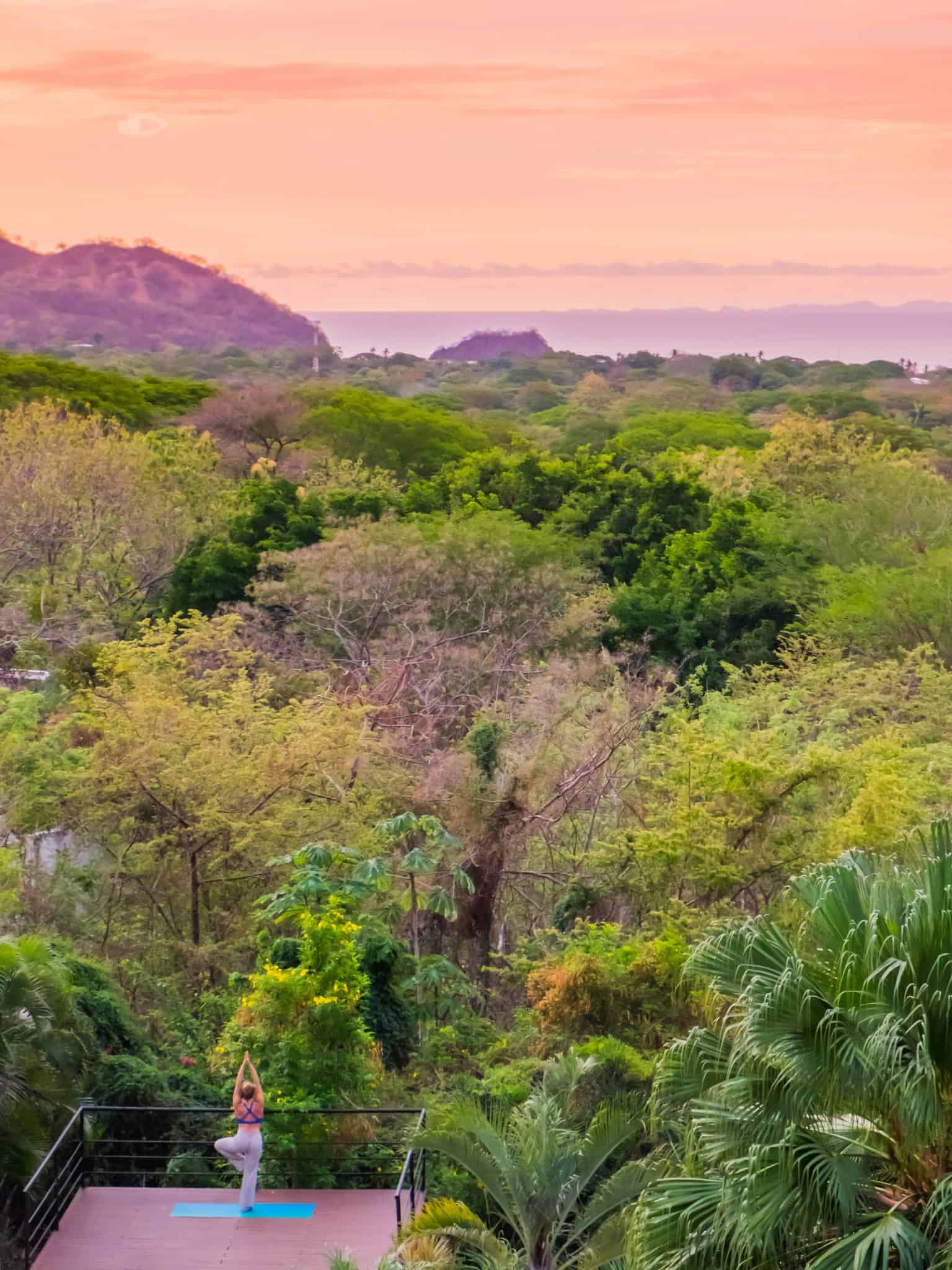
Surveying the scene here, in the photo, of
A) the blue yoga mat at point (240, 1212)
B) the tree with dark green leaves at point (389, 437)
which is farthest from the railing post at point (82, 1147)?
the tree with dark green leaves at point (389, 437)

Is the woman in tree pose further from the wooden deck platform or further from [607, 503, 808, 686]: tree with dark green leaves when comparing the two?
[607, 503, 808, 686]: tree with dark green leaves

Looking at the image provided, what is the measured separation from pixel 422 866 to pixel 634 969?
2.67 m

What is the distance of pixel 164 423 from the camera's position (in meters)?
53.9

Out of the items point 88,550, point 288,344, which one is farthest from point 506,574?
point 288,344

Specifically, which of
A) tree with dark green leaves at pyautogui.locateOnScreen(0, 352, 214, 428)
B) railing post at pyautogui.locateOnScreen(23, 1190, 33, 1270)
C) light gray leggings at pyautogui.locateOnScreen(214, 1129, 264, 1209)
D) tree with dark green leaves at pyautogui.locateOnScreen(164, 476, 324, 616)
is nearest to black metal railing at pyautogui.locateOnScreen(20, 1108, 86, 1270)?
railing post at pyautogui.locateOnScreen(23, 1190, 33, 1270)

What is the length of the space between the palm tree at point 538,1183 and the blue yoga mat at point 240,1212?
54.2 inches

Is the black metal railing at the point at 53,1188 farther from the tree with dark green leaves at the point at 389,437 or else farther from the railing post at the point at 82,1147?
the tree with dark green leaves at the point at 389,437

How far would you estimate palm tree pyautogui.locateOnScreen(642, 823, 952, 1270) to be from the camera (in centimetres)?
769

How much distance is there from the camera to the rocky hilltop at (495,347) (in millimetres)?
119562

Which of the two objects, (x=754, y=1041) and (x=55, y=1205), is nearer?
(x=754, y=1041)

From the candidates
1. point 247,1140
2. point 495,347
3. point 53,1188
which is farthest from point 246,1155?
point 495,347

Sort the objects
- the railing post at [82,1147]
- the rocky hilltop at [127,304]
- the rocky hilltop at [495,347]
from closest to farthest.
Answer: the railing post at [82,1147], the rocky hilltop at [127,304], the rocky hilltop at [495,347]

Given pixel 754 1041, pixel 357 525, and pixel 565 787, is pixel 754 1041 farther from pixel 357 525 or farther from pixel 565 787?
pixel 357 525

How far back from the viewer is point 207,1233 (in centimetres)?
1231
